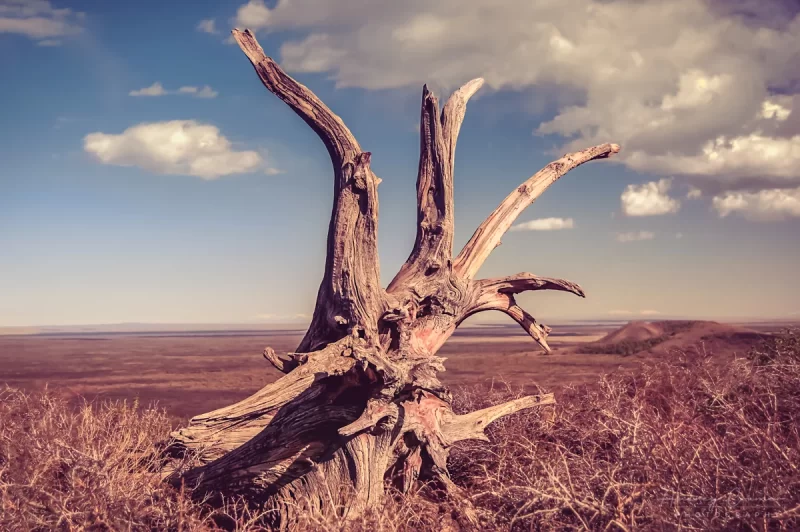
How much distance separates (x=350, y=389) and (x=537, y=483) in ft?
6.43

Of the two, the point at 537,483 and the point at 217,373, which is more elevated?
the point at 537,483

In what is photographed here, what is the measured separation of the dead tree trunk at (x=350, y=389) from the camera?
19.6 ft

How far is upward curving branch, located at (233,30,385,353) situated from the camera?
21.3ft

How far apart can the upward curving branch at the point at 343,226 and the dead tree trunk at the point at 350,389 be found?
1cm

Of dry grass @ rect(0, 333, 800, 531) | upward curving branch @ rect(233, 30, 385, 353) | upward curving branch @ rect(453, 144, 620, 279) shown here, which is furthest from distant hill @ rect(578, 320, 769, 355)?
upward curving branch @ rect(233, 30, 385, 353)

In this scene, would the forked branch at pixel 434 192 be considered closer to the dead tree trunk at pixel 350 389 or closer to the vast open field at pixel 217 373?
the dead tree trunk at pixel 350 389

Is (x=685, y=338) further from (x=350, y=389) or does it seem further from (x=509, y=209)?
(x=350, y=389)

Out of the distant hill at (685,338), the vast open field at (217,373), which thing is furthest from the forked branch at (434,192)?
the distant hill at (685,338)

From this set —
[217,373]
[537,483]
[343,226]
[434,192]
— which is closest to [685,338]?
[217,373]

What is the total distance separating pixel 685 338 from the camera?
92.8 ft

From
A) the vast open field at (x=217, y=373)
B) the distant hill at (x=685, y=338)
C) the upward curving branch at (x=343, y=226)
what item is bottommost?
the vast open field at (x=217, y=373)

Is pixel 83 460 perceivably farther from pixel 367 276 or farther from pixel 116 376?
pixel 116 376

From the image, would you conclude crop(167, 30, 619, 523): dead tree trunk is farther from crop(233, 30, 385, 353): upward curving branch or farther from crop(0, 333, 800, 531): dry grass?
crop(0, 333, 800, 531): dry grass

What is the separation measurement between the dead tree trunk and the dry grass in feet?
1.11
